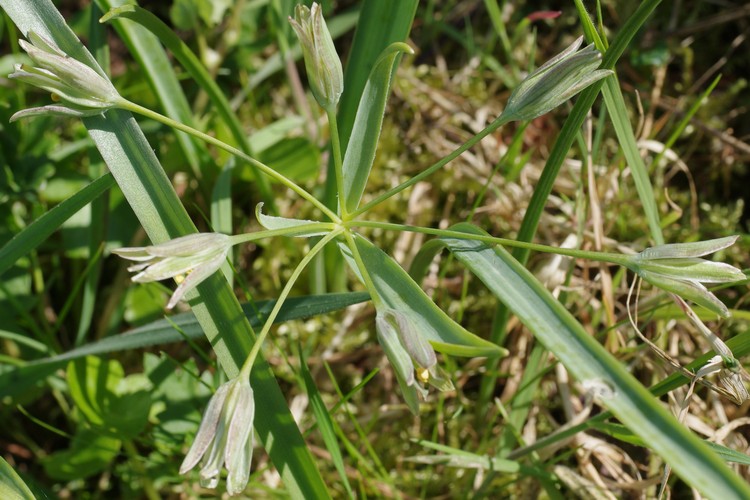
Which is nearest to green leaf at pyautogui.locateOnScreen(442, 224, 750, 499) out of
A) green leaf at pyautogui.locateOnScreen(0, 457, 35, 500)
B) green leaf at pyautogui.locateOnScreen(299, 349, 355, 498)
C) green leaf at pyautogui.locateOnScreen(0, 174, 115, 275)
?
green leaf at pyautogui.locateOnScreen(299, 349, 355, 498)

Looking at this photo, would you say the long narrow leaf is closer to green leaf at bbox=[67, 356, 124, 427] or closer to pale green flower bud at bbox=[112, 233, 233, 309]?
pale green flower bud at bbox=[112, 233, 233, 309]

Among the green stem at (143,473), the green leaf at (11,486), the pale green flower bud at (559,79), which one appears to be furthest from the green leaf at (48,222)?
the pale green flower bud at (559,79)

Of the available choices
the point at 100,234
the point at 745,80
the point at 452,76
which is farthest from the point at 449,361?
the point at 745,80

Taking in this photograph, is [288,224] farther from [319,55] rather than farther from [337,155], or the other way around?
[319,55]

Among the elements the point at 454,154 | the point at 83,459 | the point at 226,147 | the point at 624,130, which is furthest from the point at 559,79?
the point at 83,459

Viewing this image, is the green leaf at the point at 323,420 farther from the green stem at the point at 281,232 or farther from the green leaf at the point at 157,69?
the green leaf at the point at 157,69

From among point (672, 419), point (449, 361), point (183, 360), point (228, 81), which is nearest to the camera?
point (672, 419)

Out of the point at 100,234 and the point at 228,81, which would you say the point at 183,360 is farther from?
the point at 228,81
